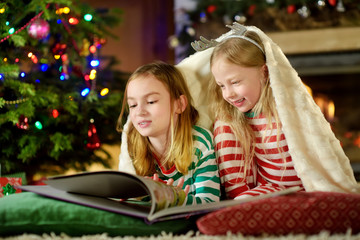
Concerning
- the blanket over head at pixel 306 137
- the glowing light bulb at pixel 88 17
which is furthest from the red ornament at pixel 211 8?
the blanket over head at pixel 306 137

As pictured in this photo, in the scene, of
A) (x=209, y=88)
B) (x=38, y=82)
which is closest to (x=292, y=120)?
(x=209, y=88)

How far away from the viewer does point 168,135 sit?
1237mm

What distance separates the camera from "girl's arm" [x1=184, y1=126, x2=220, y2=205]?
1107 millimetres

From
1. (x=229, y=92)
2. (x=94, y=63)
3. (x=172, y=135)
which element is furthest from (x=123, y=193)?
(x=94, y=63)

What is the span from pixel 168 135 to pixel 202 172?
16cm

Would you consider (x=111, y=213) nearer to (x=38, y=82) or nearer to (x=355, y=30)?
(x=38, y=82)

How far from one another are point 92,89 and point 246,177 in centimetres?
82

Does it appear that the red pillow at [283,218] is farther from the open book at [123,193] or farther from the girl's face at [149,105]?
the girl's face at [149,105]

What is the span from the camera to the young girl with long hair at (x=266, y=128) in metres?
1.11

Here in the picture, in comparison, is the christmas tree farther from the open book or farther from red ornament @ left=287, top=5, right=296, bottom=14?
red ornament @ left=287, top=5, right=296, bottom=14

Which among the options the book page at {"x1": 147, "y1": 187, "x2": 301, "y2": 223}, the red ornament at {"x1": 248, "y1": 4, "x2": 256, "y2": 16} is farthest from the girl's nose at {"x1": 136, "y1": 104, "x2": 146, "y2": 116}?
the red ornament at {"x1": 248, "y1": 4, "x2": 256, "y2": 16}

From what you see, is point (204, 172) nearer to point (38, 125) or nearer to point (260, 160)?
point (260, 160)

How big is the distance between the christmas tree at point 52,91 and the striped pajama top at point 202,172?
1.88ft

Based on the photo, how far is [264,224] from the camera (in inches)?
32.3
